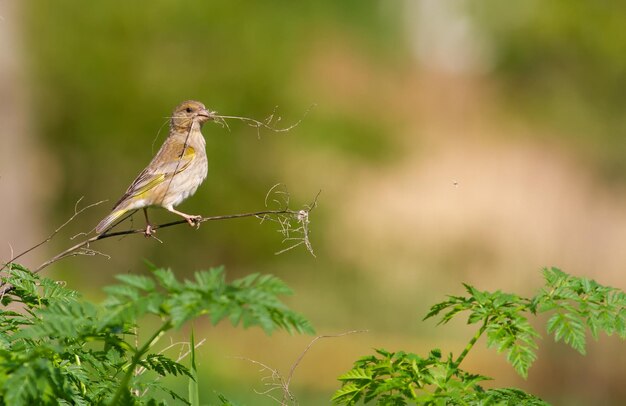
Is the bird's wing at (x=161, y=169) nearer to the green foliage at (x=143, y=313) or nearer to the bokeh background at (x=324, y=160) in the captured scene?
the green foliage at (x=143, y=313)

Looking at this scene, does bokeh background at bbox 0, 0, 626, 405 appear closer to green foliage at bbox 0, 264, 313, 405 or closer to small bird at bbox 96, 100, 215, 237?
small bird at bbox 96, 100, 215, 237

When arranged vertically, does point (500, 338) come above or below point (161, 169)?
below

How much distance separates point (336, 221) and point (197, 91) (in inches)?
125

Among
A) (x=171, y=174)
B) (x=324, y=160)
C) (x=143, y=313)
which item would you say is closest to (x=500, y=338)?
(x=143, y=313)

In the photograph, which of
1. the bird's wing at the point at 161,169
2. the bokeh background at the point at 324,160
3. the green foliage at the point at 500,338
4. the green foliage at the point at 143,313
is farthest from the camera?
the bokeh background at the point at 324,160

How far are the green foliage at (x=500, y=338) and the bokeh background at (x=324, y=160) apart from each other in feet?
22.2

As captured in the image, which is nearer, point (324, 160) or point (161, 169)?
point (161, 169)

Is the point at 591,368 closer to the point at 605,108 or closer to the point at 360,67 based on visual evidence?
the point at 605,108

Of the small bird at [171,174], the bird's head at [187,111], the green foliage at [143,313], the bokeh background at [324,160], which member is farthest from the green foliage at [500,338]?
the bokeh background at [324,160]

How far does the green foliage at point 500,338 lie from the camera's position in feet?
9.93

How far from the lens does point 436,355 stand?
10.6 feet

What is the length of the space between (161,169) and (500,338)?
10.8ft

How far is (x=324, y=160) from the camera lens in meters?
15.0

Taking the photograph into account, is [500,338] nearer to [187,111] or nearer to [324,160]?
[187,111]
